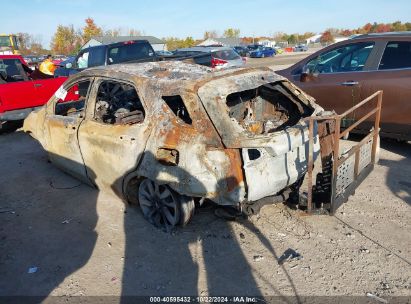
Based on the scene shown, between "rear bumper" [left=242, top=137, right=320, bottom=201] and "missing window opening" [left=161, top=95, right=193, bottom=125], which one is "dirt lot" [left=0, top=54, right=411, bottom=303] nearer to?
"rear bumper" [left=242, top=137, right=320, bottom=201]

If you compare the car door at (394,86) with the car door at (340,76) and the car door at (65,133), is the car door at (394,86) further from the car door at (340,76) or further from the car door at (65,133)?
the car door at (65,133)

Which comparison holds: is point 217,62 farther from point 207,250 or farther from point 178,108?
point 207,250

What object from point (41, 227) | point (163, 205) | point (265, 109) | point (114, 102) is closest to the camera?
point (163, 205)

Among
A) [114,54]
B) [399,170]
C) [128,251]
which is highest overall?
[114,54]

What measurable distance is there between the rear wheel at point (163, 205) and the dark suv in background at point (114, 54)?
22.5ft

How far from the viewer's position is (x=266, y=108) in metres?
4.36

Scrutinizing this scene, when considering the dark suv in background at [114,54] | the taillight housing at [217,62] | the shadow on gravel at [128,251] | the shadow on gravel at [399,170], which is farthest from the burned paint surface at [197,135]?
the taillight housing at [217,62]

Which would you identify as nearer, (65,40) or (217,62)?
(217,62)

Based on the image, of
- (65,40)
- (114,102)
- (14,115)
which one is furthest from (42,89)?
(65,40)

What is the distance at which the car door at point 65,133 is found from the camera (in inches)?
175

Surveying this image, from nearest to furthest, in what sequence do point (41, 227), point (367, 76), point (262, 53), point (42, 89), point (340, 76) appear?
1. point (41, 227)
2. point (367, 76)
3. point (340, 76)
4. point (42, 89)
5. point (262, 53)

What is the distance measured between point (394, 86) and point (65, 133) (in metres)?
4.51

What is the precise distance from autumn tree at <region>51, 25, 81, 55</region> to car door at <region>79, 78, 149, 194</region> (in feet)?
226

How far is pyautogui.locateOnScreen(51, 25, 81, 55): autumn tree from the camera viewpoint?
6746 centimetres
